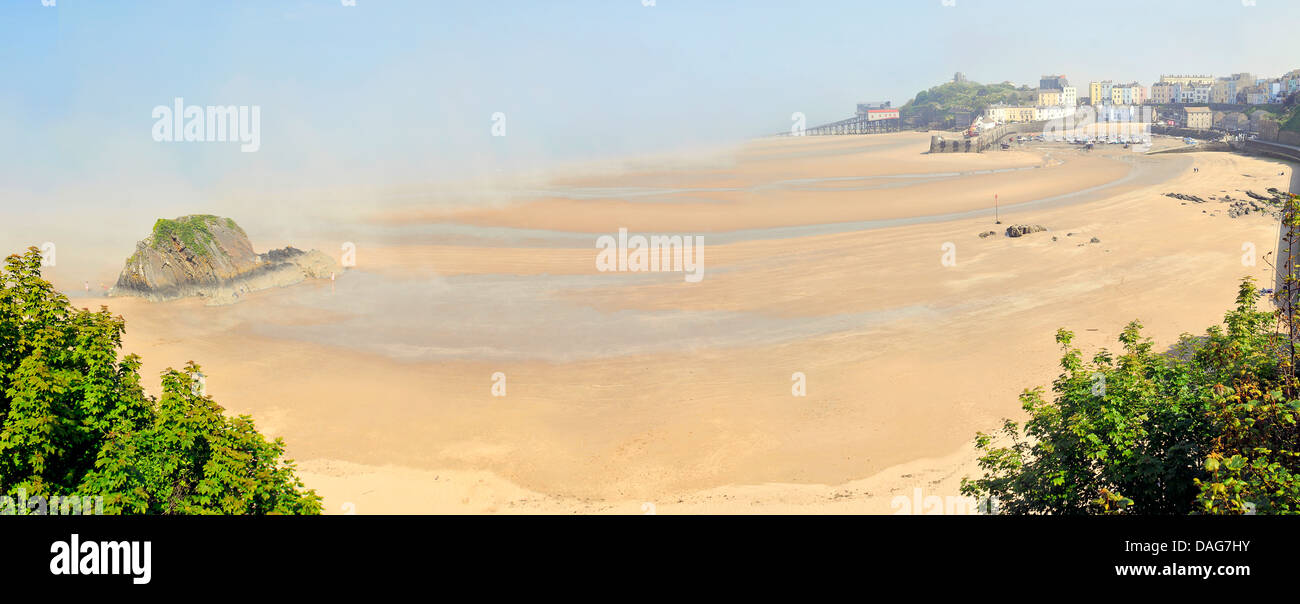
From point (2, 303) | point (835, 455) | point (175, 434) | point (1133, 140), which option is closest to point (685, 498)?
point (835, 455)

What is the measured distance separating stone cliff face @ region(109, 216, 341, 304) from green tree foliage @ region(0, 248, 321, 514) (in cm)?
2919

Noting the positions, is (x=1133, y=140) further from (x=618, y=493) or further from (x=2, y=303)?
(x=2, y=303)

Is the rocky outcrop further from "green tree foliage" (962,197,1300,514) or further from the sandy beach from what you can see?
"green tree foliage" (962,197,1300,514)

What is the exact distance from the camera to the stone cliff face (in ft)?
128

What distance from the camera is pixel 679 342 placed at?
30.7 meters

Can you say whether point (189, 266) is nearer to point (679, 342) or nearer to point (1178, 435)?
point (679, 342)

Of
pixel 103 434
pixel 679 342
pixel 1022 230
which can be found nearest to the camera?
pixel 103 434

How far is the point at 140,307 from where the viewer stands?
1497 inches

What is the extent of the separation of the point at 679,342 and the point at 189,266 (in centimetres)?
2417

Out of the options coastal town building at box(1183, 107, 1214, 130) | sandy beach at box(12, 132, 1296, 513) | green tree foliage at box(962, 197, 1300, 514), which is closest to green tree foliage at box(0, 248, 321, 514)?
sandy beach at box(12, 132, 1296, 513)

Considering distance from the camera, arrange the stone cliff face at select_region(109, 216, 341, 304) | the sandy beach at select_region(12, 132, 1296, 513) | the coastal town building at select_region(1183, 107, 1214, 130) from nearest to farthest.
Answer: the sandy beach at select_region(12, 132, 1296, 513) → the stone cliff face at select_region(109, 216, 341, 304) → the coastal town building at select_region(1183, 107, 1214, 130)

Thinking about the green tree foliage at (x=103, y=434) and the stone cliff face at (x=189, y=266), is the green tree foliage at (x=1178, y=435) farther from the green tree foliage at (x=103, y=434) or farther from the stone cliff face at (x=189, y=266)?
the stone cliff face at (x=189, y=266)

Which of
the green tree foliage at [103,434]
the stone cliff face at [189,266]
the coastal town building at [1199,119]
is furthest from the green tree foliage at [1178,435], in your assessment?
the coastal town building at [1199,119]

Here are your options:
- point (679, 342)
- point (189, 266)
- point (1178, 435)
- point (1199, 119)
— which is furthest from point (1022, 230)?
point (1199, 119)
